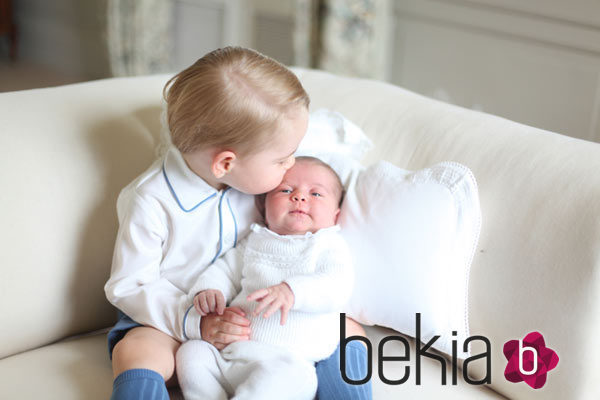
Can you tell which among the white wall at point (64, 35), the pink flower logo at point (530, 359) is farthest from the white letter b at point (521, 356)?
the white wall at point (64, 35)

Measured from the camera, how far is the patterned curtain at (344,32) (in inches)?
115

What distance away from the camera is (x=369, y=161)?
1465 millimetres

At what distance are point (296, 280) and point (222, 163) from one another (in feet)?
0.86

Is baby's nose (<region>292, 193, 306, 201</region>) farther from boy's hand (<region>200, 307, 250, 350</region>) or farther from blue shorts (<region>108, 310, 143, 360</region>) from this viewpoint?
blue shorts (<region>108, 310, 143, 360</region>)

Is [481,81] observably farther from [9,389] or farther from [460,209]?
[9,389]

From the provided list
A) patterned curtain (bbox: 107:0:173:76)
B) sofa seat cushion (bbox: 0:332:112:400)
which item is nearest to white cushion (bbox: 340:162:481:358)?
sofa seat cushion (bbox: 0:332:112:400)

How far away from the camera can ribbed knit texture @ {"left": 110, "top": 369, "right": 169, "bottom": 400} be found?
1076 mm

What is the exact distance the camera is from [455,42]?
2887 mm

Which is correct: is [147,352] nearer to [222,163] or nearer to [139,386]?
[139,386]

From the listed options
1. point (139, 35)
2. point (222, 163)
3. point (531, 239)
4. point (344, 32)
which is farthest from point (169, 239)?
point (139, 35)

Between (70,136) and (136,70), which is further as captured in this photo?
(136,70)

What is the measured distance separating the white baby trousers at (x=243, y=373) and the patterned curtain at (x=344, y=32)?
2021 millimetres

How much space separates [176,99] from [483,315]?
71 centimetres

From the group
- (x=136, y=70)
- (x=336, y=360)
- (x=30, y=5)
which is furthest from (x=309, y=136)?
(x=30, y=5)
